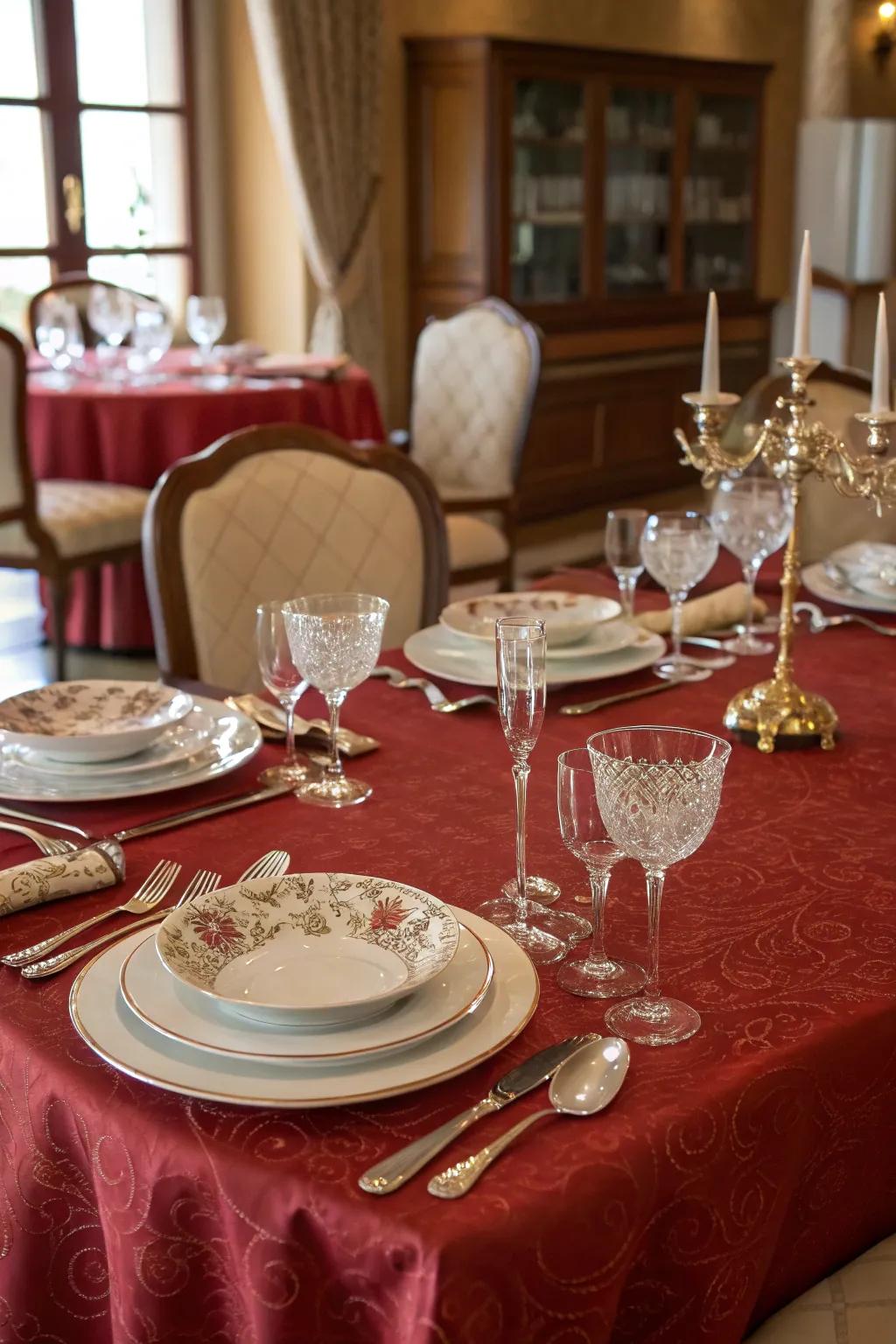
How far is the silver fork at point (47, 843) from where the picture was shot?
1191 mm

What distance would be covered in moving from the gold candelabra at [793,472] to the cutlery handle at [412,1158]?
2.30 ft

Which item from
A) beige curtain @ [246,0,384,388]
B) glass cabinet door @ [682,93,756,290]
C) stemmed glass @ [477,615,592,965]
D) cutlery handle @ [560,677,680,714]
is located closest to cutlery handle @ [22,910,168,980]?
stemmed glass @ [477,615,592,965]

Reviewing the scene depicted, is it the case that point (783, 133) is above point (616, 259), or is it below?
above

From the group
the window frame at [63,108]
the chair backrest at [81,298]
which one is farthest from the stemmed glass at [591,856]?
the window frame at [63,108]

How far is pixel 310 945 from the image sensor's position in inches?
38.6

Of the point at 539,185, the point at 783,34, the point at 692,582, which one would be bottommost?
the point at 692,582

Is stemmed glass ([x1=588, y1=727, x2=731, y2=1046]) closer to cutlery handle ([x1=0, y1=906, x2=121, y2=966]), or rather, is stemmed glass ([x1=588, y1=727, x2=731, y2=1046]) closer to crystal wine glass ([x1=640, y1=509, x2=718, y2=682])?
cutlery handle ([x1=0, y1=906, x2=121, y2=966])

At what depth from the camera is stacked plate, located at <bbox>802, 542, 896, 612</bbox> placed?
1918mm

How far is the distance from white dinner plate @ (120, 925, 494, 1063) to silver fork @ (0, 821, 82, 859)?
0.26 metres

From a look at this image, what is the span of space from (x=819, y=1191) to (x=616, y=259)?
5914 millimetres

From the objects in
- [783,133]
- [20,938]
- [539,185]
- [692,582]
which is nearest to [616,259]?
[539,185]

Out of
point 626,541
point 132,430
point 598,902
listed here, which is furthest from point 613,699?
point 132,430

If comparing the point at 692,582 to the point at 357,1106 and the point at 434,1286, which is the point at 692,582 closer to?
the point at 357,1106

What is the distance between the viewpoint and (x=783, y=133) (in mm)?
7844
